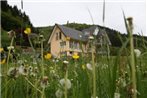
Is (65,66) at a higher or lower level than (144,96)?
higher

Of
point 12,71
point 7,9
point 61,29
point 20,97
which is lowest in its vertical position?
point 20,97

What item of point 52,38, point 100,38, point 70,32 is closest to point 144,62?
point 100,38

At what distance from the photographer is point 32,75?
8.14 feet

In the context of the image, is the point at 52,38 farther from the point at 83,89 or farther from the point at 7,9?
the point at 83,89

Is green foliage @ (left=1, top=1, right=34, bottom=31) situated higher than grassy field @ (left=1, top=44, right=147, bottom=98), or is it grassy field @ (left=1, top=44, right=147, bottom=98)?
green foliage @ (left=1, top=1, right=34, bottom=31)

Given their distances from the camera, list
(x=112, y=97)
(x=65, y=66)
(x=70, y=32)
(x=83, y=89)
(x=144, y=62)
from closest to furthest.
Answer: (x=65, y=66)
(x=112, y=97)
(x=83, y=89)
(x=144, y=62)
(x=70, y=32)

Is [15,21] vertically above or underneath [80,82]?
above

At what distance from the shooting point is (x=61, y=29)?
50.2 meters

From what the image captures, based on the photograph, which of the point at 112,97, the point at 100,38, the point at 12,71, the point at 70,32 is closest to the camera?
the point at 112,97

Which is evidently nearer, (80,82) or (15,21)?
(80,82)

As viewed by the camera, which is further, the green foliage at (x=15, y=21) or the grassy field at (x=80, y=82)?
the green foliage at (x=15, y=21)

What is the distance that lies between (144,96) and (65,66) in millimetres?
818

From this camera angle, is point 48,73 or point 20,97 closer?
point 20,97

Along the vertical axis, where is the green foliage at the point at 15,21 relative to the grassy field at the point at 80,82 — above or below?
above
